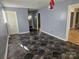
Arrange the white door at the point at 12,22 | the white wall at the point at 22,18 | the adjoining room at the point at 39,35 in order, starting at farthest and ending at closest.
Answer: the white wall at the point at 22,18
the white door at the point at 12,22
the adjoining room at the point at 39,35

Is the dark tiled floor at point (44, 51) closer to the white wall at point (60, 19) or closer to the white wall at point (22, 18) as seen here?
the white wall at point (60, 19)

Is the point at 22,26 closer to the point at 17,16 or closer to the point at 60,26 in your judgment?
the point at 17,16

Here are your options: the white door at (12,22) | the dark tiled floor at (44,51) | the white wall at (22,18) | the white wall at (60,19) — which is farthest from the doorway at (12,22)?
the white wall at (60,19)

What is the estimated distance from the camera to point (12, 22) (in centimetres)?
535

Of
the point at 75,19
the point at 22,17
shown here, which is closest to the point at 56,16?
the point at 22,17

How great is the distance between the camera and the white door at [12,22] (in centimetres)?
517

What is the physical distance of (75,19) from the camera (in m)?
7.54

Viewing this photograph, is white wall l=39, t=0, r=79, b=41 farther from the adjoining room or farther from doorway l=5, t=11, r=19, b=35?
doorway l=5, t=11, r=19, b=35

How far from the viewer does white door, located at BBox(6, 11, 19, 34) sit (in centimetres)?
517

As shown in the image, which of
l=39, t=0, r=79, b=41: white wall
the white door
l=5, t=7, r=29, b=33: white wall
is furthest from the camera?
l=5, t=7, r=29, b=33: white wall

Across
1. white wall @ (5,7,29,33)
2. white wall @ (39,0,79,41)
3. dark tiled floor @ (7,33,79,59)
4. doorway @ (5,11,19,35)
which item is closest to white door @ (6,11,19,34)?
doorway @ (5,11,19,35)

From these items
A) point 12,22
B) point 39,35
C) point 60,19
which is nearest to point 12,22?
point 12,22

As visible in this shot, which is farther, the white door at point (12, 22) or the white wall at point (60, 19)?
the white door at point (12, 22)

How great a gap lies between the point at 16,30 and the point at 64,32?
12.4 ft
